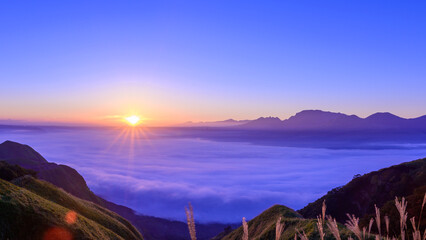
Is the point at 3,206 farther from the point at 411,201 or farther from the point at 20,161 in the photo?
the point at 20,161

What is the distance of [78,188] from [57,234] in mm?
103197

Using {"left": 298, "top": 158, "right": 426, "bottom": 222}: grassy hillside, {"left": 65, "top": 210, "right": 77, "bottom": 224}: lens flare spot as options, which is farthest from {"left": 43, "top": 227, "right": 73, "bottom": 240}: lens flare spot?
{"left": 298, "top": 158, "right": 426, "bottom": 222}: grassy hillside

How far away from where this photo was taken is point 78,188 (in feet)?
385

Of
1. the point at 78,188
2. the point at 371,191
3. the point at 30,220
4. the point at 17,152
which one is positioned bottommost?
the point at 78,188

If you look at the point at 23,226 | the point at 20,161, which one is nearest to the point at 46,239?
the point at 23,226

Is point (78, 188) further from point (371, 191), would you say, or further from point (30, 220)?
point (30, 220)

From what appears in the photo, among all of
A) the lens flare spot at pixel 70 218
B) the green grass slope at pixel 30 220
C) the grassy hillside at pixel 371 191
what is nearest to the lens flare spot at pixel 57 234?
the green grass slope at pixel 30 220

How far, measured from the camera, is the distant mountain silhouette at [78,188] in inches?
4528

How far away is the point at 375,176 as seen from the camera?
272 feet

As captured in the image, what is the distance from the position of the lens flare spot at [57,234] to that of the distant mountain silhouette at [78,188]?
5395cm

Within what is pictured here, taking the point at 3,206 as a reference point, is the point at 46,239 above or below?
below

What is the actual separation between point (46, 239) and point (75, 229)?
9.34 feet

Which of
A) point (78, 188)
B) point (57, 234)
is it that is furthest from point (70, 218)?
point (78, 188)

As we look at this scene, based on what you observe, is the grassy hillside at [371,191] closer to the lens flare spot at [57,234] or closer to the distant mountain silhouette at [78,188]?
the lens flare spot at [57,234]
